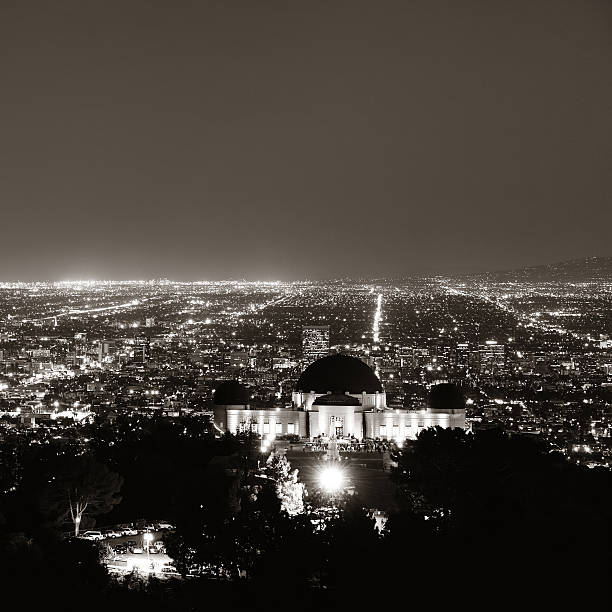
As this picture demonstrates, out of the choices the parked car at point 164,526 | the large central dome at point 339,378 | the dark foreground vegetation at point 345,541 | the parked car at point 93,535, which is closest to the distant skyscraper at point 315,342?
the large central dome at point 339,378

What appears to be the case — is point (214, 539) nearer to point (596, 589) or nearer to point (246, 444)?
point (596, 589)

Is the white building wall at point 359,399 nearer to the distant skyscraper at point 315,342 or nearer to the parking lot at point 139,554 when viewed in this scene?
the parking lot at point 139,554

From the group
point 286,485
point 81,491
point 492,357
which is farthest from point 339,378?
point 492,357

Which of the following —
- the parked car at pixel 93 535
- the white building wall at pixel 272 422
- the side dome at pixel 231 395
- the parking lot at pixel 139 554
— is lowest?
the white building wall at pixel 272 422

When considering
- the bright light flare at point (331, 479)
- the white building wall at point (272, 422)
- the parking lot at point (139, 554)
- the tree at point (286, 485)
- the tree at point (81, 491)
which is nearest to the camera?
the parking lot at point (139, 554)

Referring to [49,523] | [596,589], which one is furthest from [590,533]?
[49,523]

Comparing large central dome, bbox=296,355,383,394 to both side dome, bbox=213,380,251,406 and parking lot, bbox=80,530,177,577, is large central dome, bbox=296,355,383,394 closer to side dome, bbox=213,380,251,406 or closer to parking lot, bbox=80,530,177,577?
side dome, bbox=213,380,251,406

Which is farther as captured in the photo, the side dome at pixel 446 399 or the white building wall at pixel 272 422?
the side dome at pixel 446 399
